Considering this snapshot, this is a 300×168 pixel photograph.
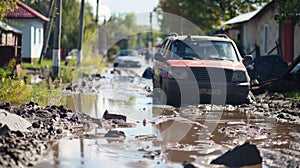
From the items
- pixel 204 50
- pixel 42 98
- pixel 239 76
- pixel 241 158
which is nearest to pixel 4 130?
pixel 241 158

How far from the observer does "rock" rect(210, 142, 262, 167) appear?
26.7ft

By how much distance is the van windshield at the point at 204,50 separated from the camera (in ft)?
54.7

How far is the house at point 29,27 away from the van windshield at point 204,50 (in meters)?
19.9

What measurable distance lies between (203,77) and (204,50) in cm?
150

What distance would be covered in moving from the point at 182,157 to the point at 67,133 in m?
2.55

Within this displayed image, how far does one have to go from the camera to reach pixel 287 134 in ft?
36.5

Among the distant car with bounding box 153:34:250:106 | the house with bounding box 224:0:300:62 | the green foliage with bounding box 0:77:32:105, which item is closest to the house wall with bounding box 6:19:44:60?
the house with bounding box 224:0:300:62

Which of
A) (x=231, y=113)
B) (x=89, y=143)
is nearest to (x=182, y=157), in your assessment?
(x=89, y=143)

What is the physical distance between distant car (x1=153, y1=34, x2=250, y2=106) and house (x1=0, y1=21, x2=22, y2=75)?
17.4 ft

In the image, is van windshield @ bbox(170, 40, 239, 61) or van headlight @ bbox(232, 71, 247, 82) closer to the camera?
van headlight @ bbox(232, 71, 247, 82)

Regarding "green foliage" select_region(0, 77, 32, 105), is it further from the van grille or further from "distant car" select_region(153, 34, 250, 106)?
the van grille

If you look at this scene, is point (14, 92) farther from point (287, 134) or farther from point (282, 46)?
point (282, 46)

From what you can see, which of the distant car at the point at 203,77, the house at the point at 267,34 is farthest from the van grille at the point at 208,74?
the house at the point at 267,34

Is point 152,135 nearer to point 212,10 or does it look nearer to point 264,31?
point 264,31
